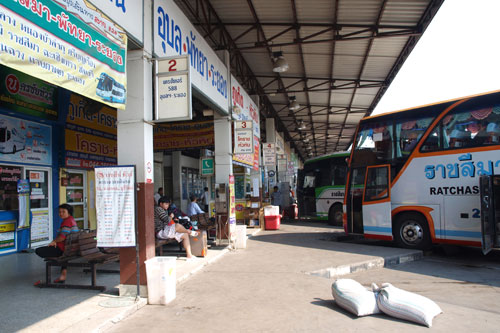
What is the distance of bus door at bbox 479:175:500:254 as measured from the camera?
745 cm

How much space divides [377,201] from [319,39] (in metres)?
6.14

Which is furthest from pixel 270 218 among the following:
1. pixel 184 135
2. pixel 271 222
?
pixel 184 135

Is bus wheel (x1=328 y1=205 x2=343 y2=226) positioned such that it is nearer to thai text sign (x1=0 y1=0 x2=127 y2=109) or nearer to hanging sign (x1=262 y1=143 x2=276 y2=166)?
hanging sign (x1=262 y1=143 x2=276 y2=166)

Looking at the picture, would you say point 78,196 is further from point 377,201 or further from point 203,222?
point 377,201

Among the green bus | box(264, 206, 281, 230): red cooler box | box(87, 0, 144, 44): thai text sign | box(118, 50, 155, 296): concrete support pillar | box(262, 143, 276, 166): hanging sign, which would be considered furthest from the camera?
box(262, 143, 276, 166): hanging sign

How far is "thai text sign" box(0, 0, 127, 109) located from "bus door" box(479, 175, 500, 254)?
24.3 feet

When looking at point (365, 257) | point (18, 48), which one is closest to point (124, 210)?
point (18, 48)

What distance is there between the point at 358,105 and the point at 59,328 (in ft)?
67.3

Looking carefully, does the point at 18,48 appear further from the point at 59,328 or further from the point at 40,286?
the point at 40,286

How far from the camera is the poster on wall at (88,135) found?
9.71 metres

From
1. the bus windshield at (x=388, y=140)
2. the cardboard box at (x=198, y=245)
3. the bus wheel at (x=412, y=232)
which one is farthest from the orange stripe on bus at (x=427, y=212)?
the cardboard box at (x=198, y=245)

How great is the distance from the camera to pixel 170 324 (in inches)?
171

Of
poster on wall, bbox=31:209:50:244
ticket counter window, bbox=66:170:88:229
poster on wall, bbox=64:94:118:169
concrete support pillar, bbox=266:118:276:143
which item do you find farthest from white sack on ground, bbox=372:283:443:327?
concrete support pillar, bbox=266:118:276:143

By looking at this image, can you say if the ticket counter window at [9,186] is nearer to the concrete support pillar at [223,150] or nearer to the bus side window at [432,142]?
the concrete support pillar at [223,150]
